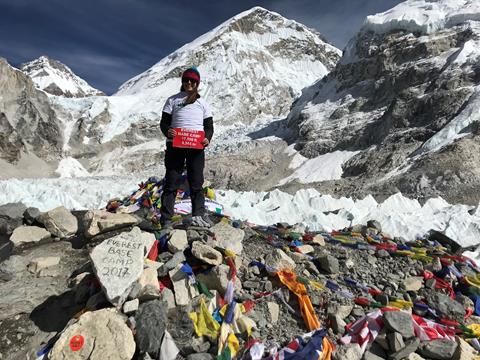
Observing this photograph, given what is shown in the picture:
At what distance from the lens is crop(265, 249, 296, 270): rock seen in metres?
4.04

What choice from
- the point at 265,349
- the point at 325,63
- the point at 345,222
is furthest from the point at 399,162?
the point at 325,63

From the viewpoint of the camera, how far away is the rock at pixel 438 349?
3.12 metres

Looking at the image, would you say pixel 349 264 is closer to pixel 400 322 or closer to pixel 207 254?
pixel 400 322

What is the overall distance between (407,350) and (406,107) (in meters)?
33.6

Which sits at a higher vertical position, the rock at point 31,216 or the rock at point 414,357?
the rock at point 414,357

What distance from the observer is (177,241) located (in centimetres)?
391

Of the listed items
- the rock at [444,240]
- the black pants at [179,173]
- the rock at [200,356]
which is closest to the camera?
the rock at [200,356]

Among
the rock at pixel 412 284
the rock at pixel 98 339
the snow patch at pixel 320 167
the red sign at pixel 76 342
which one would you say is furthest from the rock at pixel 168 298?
the snow patch at pixel 320 167

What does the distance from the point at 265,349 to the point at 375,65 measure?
46.9 meters

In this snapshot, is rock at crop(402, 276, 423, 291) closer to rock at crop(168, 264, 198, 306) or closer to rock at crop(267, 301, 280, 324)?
rock at crop(267, 301, 280, 324)

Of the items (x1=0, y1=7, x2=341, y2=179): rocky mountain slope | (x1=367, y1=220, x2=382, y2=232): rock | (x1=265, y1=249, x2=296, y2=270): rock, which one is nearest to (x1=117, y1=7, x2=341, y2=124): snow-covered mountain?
(x1=0, y1=7, x2=341, y2=179): rocky mountain slope

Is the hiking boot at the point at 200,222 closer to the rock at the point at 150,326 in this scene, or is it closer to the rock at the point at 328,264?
the rock at the point at 328,264

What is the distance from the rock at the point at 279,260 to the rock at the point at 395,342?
124 cm

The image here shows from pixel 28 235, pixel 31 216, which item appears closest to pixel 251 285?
pixel 28 235
